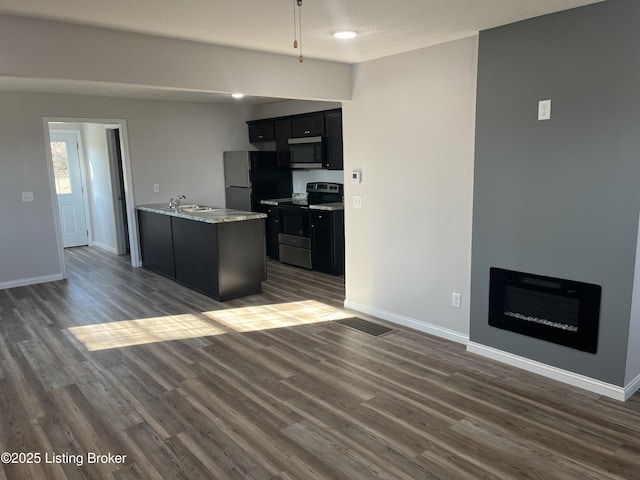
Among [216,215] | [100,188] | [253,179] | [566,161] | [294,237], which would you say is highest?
[566,161]

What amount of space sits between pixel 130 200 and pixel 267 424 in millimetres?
5083

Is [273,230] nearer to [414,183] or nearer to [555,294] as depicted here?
[414,183]

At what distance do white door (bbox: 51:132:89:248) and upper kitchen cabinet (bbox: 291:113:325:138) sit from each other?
176 inches

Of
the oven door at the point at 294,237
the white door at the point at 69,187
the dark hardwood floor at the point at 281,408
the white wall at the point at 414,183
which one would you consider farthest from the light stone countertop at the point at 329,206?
the white door at the point at 69,187

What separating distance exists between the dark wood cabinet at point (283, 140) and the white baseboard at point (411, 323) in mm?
3007

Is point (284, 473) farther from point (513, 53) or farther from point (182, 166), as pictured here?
point (182, 166)

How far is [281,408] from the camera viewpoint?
2920 mm

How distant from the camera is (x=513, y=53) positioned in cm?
315

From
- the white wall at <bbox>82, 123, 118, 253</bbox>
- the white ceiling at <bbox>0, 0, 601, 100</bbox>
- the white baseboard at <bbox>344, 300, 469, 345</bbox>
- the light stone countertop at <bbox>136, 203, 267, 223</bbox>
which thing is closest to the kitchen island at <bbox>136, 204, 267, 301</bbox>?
the light stone countertop at <bbox>136, 203, 267, 223</bbox>

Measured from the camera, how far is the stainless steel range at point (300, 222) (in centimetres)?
656

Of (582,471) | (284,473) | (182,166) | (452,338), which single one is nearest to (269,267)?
(182,166)

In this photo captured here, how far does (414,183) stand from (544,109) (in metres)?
1.23

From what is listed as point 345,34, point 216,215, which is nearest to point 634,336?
point 345,34

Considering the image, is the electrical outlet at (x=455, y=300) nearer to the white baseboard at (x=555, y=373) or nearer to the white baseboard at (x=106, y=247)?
the white baseboard at (x=555, y=373)
